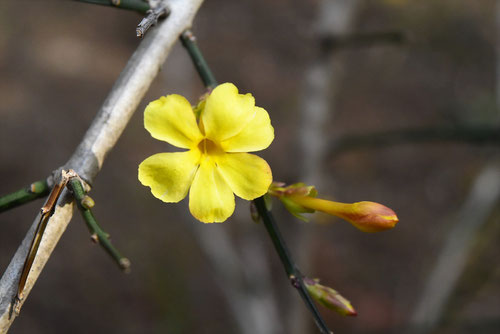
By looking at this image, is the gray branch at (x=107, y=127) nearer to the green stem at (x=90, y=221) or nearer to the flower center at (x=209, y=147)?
the green stem at (x=90, y=221)

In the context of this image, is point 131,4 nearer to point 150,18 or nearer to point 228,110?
point 150,18

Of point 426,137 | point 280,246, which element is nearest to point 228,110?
point 280,246

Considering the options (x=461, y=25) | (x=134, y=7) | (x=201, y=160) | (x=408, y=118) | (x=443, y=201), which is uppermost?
(x=461, y=25)

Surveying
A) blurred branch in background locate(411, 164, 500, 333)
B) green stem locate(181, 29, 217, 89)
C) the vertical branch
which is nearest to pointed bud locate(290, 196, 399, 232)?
green stem locate(181, 29, 217, 89)

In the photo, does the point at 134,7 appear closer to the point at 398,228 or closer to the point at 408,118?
the point at 398,228

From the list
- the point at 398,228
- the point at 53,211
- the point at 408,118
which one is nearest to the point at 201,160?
the point at 53,211

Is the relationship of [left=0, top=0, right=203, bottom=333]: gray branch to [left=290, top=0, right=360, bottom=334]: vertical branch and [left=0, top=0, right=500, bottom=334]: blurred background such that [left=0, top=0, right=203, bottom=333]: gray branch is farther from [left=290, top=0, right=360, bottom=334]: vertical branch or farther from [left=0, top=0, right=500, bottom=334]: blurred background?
[left=290, top=0, right=360, bottom=334]: vertical branch

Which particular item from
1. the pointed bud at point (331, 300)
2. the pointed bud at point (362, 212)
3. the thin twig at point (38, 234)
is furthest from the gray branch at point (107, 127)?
the pointed bud at point (331, 300)
